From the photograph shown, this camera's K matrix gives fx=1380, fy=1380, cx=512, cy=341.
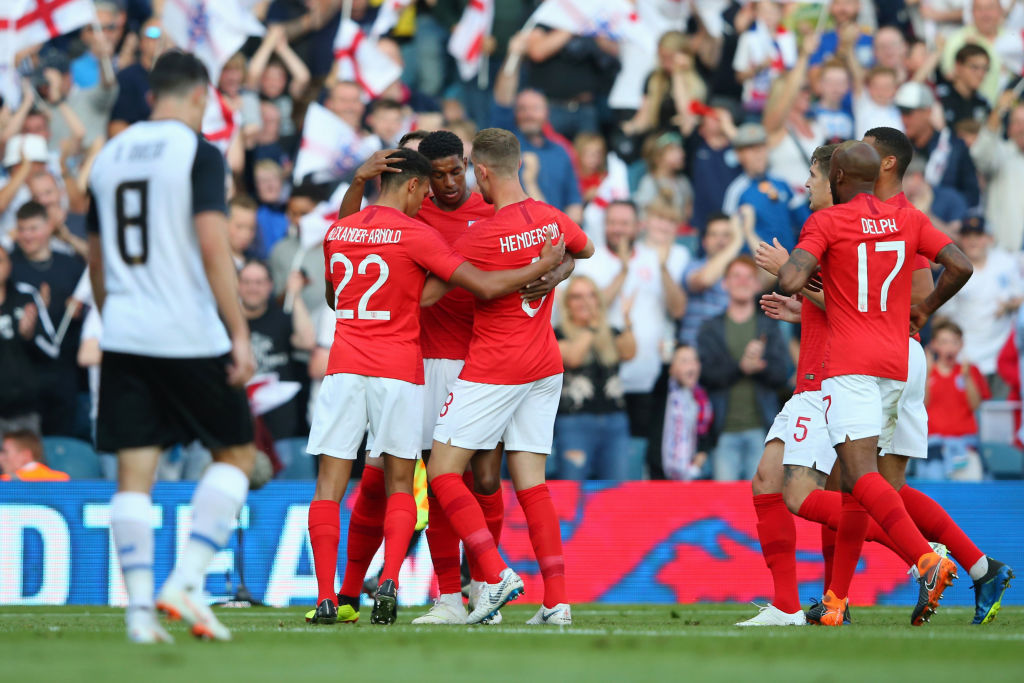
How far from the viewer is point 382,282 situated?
7562mm

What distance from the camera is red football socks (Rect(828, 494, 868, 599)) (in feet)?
26.7

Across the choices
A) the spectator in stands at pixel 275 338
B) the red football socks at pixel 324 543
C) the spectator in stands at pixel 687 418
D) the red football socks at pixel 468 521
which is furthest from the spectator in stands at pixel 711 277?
the red football socks at pixel 324 543

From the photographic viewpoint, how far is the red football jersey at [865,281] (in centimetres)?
766

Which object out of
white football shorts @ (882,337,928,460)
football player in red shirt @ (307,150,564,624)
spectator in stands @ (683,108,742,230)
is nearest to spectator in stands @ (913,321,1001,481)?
spectator in stands @ (683,108,742,230)

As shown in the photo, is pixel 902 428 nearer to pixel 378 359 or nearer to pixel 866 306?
pixel 866 306

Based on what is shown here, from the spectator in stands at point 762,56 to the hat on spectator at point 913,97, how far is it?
1.23 meters

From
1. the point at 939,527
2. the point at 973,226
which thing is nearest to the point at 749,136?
the point at 973,226

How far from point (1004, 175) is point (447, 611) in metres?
9.31

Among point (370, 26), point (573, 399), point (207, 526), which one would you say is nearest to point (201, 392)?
point (207, 526)

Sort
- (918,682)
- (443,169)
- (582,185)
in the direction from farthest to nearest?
(582,185), (443,169), (918,682)

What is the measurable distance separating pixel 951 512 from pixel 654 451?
2718 mm

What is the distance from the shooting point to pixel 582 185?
45.8 feet

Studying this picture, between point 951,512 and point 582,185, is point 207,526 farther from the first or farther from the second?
point 582,185

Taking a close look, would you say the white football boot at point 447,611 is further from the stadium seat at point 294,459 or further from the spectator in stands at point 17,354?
the spectator in stands at point 17,354
